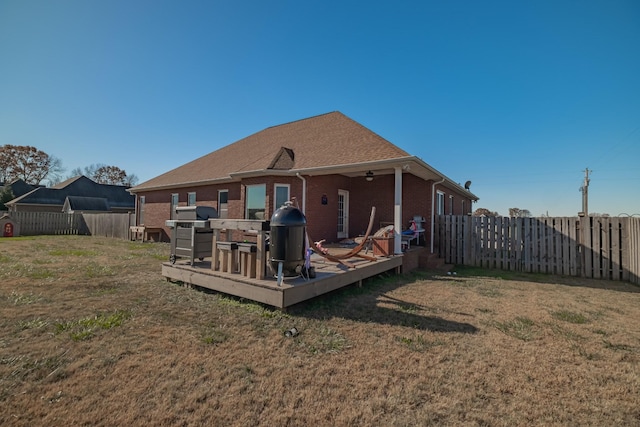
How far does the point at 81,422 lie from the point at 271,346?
5.79 ft

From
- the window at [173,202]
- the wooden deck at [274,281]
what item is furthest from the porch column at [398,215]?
the window at [173,202]

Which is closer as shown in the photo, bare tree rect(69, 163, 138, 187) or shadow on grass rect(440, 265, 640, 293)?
shadow on grass rect(440, 265, 640, 293)

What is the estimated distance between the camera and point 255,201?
1155cm

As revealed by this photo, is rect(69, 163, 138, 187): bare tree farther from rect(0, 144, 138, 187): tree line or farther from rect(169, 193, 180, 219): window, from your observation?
rect(169, 193, 180, 219): window

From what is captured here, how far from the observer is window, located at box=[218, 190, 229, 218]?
1373 cm

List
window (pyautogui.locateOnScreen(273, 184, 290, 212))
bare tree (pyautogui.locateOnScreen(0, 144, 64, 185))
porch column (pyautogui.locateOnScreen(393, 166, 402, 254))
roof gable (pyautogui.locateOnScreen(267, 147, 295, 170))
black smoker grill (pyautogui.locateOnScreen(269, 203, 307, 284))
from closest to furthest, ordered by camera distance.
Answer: black smoker grill (pyautogui.locateOnScreen(269, 203, 307, 284)) → porch column (pyautogui.locateOnScreen(393, 166, 402, 254)) → roof gable (pyautogui.locateOnScreen(267, 147, 295, 170)) → window (pyautogui.locateOnScreen(273, 184, 290, 212)) → bare tree (pyautogui.locateOnScreen(0, 144, 64, 185))

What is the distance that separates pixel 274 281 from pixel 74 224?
24.5m

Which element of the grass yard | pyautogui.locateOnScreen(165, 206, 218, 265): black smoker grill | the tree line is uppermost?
the tree line

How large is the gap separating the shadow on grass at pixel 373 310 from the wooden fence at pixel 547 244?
517cm

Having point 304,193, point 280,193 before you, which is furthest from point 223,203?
point 304,193

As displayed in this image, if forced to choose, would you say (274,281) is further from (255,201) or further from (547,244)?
(547,244)

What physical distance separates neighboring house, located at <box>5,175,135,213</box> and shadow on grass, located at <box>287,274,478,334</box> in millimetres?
33073

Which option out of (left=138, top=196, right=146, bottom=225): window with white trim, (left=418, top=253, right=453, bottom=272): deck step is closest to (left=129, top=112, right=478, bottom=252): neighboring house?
(left=418, top=253, right=453, bottom=272): deck step

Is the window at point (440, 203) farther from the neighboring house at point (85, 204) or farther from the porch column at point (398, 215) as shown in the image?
the neighboring house at point (85, 204)
